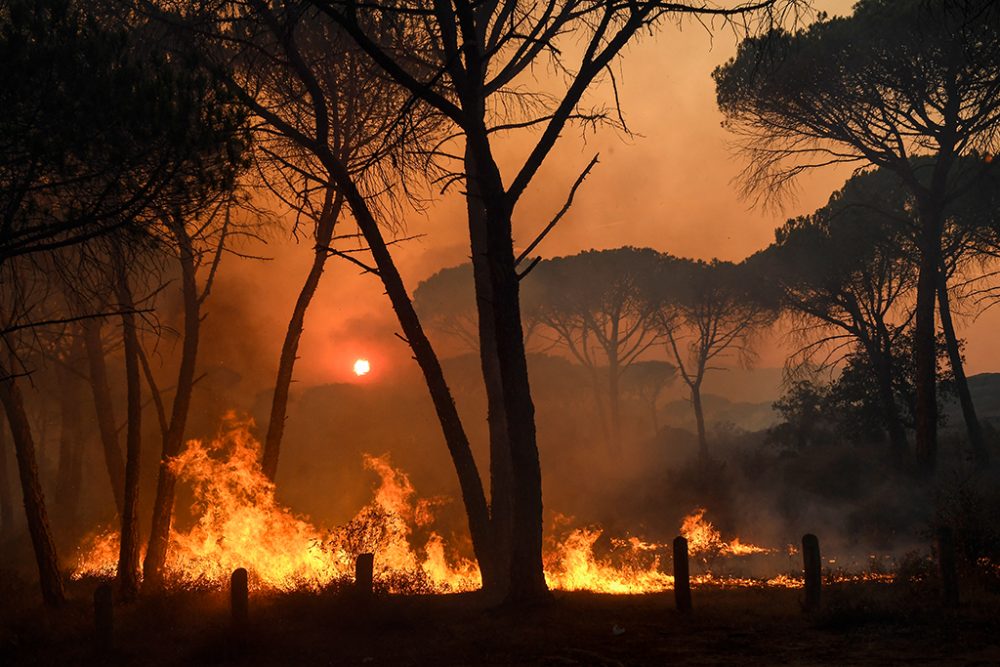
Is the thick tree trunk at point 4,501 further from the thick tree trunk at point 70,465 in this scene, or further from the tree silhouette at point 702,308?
the tree silhouette at point 702,308

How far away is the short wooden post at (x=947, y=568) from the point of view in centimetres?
924

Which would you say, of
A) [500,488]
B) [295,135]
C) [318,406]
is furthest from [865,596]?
[318,406]

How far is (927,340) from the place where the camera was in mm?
20547

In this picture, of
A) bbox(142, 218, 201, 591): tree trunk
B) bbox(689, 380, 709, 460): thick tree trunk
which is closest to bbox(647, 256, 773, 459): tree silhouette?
bbox(689, 380, 709, 460): thick tree trunk

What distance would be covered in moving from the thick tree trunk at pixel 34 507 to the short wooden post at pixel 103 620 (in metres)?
3.40

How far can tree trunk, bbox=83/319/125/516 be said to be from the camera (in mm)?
15914

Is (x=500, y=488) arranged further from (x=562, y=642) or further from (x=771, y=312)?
(x=771, y=312)

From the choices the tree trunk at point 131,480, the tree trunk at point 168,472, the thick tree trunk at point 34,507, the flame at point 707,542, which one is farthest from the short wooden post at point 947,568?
the flame at point 707,542

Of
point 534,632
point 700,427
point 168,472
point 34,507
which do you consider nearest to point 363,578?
point 534,632

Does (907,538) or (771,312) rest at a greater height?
(771,312)

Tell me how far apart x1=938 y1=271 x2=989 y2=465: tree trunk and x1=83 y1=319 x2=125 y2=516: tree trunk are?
2147 centimetres

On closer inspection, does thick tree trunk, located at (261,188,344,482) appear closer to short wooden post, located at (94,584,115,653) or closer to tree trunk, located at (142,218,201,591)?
tree trunk, located at (142,218,201,591)

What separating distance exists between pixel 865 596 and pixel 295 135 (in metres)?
9.25

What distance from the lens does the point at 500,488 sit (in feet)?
37.3
